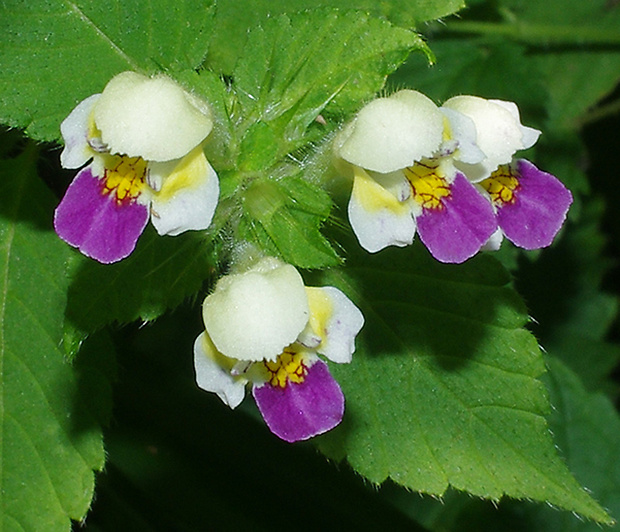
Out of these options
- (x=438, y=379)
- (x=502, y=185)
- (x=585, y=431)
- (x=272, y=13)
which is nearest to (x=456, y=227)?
(x=502, y=185)

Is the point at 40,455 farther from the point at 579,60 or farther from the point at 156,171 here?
the point at 579,60

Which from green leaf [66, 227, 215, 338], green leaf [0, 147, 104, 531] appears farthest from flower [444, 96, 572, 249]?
green leaf [0, 147, 104, 531]

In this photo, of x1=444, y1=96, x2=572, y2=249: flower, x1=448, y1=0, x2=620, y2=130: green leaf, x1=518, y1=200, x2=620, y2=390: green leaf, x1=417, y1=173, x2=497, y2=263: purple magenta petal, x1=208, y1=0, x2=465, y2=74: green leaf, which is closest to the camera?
x1=417, y1=173, x2=497, y2=263: purple magenta petal

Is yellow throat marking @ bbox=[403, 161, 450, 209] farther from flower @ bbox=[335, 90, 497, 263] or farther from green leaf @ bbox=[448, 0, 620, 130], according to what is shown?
green leaf @ bbox=[448, 0, 620, 130]

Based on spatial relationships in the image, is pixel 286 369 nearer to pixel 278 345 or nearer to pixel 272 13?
pixel 278 345

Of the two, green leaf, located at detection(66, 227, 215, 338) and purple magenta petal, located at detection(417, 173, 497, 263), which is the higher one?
purple magenta petal, located at detection(417, 173, 497, 263)
